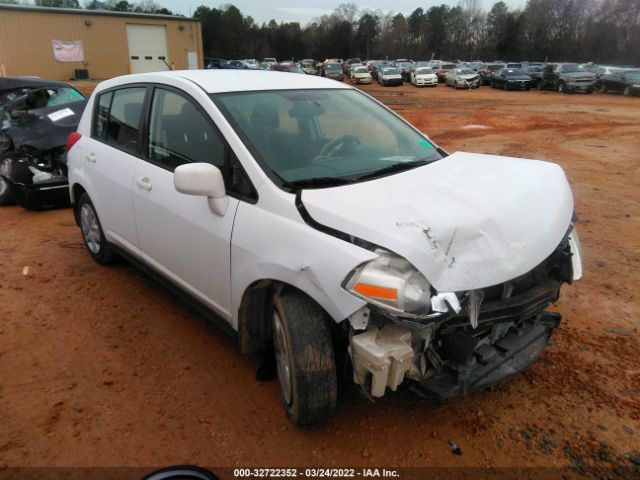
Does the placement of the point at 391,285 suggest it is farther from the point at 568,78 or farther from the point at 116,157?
the point at 568,78

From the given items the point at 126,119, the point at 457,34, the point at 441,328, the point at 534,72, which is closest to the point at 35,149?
the point at 126,119

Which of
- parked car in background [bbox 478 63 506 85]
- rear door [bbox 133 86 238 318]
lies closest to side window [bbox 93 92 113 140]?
rear door [bbox 133 86 238 318]

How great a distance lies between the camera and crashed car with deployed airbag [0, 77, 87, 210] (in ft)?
22.2

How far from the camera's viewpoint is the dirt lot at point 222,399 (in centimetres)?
257

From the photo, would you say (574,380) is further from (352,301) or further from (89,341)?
(89,341)

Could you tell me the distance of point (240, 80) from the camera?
3459 millimetres

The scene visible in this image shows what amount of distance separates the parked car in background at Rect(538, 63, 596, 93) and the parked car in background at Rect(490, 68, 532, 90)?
4.04 feet

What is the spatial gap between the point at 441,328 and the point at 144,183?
235cm

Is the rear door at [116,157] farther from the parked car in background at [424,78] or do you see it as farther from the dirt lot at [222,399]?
the parked car in background at [424,78]

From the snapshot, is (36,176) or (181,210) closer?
(181,210)

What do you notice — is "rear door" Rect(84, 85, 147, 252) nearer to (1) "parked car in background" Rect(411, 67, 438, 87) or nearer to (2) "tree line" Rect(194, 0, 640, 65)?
(1) "parked car in background" Rect(411, 67, 438, 87)

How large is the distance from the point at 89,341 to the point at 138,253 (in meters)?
0.75


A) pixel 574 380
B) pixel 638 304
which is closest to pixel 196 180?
pixel 574 380

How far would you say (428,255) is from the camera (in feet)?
7.07
